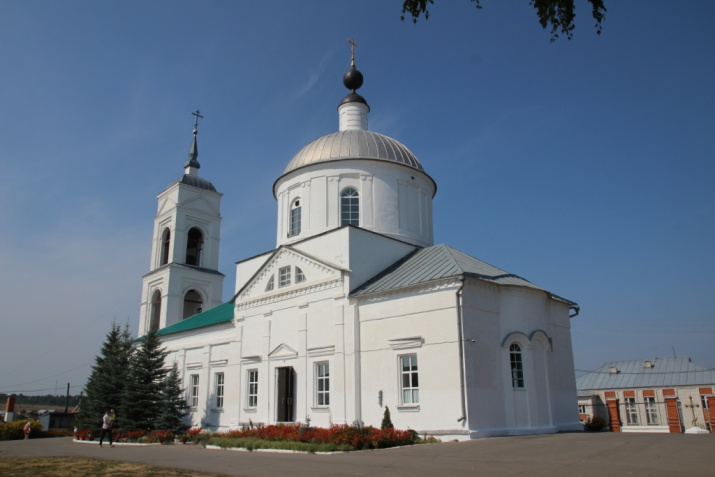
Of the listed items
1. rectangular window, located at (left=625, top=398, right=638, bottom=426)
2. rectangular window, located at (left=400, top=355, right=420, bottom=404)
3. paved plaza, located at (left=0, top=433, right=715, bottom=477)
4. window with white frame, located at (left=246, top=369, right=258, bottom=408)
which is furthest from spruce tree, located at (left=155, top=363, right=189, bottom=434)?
rectangular window, located at (left=625, top=398, right=638, bottom=426)

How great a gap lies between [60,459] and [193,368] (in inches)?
482

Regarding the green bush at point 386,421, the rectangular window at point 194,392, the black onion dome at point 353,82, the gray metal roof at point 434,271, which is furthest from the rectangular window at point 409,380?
the black onion dome at point 353,82

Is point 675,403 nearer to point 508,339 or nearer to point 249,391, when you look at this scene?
point 508,339

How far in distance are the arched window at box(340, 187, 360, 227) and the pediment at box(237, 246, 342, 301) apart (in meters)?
2.75

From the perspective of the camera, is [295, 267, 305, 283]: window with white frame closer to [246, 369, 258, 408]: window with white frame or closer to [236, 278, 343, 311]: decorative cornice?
[236, 278, 343, 311]: decorative cornice

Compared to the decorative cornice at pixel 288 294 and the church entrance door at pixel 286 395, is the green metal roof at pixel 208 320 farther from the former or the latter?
the church entrance door at pixel 286 395

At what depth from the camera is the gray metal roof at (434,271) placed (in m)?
17.6

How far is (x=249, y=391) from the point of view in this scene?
22250mm

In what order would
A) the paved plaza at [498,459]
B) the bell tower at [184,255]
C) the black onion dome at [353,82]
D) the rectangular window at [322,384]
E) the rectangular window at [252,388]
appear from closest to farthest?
the paved plaza at [498,459] → the rectangular window at [322,384] → the rectangular window at [252,388] → the black onion dome at [353,82] → the bell tower at [184,255]

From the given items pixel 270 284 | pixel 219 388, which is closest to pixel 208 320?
pixel 219 388

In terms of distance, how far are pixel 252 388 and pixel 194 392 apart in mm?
5347

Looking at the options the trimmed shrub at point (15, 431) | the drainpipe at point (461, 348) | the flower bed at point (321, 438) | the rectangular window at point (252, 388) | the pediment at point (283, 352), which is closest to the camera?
the flower bed at point (321, 438)

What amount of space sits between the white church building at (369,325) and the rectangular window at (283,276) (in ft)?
0.15

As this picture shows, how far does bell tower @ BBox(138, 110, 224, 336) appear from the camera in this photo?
114 feet
